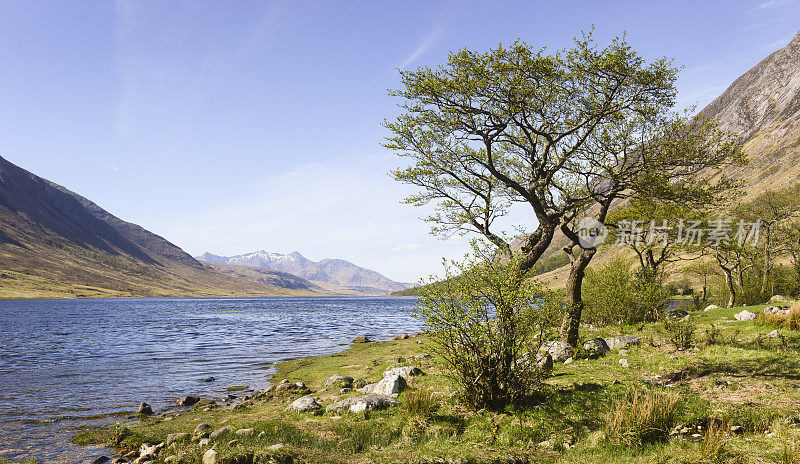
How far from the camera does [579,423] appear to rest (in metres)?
10.3

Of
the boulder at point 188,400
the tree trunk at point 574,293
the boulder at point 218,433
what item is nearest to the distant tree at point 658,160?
the tree trunk at point 574,293

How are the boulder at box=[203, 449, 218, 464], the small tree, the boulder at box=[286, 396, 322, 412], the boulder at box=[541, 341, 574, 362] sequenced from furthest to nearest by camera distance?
the boulder at box=[541, 341, 574, 362] → the boulder at box=[286, 396, 322, 412] → the small tree → the boulder at box=[203, 449, 218, 464]

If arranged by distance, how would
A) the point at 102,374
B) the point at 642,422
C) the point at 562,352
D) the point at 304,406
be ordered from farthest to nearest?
the point at 102,374, the point at 562,352, the point at 304,406, the point at 642,422

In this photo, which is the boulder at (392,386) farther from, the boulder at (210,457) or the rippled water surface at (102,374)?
the rippled water surface at (102,374)

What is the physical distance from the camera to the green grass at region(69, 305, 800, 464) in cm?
864

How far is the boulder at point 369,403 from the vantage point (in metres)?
13.4

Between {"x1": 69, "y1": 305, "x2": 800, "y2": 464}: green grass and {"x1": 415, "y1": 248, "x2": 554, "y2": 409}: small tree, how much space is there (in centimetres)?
68

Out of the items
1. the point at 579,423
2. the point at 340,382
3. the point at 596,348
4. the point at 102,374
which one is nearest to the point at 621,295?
the point at 596,348

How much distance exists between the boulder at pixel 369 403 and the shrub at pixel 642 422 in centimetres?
683

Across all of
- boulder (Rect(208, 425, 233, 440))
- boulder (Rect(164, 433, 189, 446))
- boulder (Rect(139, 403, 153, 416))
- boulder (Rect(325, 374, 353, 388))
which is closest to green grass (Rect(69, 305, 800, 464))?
boulder (Rect(208, 425, 233, 440))

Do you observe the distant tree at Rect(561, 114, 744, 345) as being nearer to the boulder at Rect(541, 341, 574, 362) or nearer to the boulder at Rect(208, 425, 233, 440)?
the boulder at Rect(541, 341, 574, 362)

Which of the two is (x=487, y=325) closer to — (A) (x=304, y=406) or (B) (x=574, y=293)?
(A) (x=304, y=406)

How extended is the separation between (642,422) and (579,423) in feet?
5.06

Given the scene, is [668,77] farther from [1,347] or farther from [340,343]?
[1,347]
